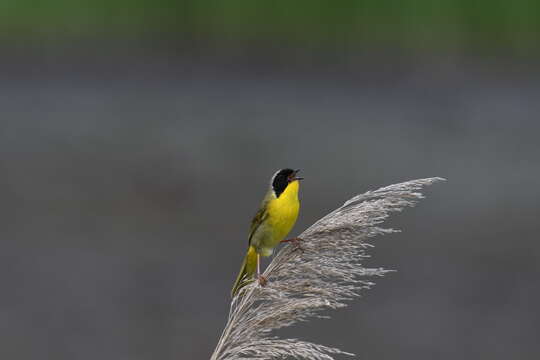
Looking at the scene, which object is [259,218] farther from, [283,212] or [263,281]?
[263,281]

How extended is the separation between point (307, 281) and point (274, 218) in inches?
23.5

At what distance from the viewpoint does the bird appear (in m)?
3.98

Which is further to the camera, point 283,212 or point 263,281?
point 283,212

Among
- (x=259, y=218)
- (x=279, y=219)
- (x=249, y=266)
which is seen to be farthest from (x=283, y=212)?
(x=249, y=266)

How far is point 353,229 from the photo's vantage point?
11.5 feet

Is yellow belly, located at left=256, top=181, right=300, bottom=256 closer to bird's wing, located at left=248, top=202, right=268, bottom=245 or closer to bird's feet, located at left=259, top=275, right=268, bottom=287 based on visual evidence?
bird's wing, located at left=248, top=202, right=268, bottom=245

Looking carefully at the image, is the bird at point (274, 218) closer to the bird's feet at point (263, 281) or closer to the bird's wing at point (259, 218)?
the bird's wing at point (259, 218)

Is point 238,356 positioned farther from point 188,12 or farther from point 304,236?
point 188,12

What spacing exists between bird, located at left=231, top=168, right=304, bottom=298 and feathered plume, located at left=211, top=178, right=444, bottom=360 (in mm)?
383

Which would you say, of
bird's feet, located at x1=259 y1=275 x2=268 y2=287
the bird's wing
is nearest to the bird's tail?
the bird's wing

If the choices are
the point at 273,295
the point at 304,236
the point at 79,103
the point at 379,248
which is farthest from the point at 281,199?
the point at 79,103

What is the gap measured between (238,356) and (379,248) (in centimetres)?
608

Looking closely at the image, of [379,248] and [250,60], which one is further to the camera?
[250,60]

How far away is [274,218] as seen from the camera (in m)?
3.99
